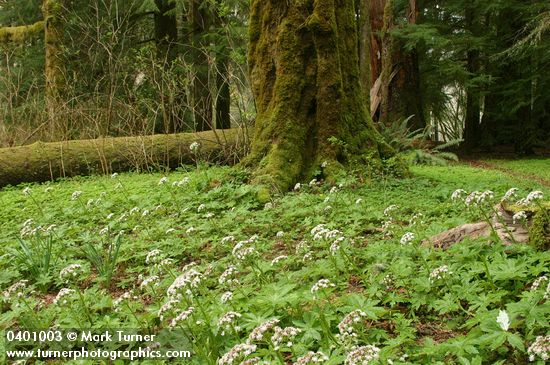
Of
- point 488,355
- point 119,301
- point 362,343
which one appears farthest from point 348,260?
point 119,301

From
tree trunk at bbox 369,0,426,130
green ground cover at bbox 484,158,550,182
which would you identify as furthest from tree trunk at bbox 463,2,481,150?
green ground cover at bbox 484,158,550,182

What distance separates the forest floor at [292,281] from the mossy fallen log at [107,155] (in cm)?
344

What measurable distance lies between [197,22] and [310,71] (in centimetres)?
1038

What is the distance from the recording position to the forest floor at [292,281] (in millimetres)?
2346

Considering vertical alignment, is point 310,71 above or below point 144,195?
above

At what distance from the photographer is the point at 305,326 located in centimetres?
257

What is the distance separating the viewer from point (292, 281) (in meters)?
3.38

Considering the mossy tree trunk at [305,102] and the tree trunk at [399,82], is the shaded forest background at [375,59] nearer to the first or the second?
the tree trunk at [399,82]

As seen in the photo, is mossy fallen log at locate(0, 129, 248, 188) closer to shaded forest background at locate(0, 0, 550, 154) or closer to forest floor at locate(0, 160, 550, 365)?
shaded forest background at locate(0, 0, 550, 154)

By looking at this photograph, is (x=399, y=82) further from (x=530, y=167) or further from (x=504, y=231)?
(x=504, y=231)

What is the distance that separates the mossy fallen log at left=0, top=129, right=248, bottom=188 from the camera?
9320 millimetres

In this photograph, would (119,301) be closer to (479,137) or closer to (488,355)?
(488,355)

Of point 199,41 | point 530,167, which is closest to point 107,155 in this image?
point 199,41

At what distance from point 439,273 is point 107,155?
824 cm
